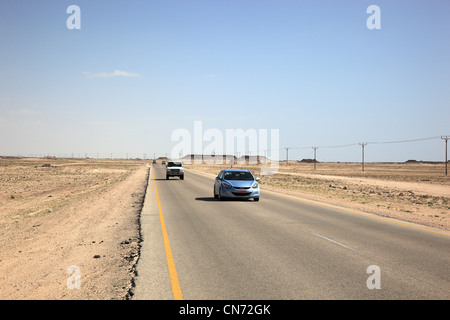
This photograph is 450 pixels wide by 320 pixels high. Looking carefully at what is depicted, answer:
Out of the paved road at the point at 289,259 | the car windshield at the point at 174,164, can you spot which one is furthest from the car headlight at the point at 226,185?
the car windshield at the point at 174,164

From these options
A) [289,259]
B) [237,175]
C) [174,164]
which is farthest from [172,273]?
[174,164]

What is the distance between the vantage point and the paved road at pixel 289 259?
19.9 feet

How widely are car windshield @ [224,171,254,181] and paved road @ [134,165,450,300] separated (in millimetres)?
6847

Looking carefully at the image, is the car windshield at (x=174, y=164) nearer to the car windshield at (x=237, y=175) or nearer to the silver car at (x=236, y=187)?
the car windshield at (x=237, y=175)

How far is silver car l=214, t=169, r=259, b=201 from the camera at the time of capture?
66.0 feet

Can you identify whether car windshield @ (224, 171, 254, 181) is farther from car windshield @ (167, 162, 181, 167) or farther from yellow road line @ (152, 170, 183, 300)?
car windshield @ (167, 162, 181, 167)

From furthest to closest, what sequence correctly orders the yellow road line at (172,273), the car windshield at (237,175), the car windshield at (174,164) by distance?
the car windshield at (174,164)
the car windshield at (237,175)
the yellow road line at (172,273)

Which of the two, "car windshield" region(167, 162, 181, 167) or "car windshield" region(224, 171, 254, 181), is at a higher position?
"car windshield" region(167, 162, 181, 167)

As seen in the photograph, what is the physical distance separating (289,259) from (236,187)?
1208 centimetres

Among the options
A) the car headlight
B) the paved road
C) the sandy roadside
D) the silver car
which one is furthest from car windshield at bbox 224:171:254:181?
the paved road

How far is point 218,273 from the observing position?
698 cm

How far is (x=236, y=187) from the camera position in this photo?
20109 millimetres

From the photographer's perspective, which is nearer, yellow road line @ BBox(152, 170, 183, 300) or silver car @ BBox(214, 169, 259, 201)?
yellow road line @ BBox(152, 170, 183, 300)
